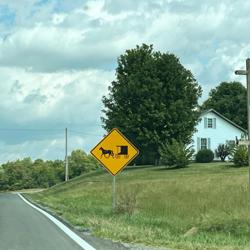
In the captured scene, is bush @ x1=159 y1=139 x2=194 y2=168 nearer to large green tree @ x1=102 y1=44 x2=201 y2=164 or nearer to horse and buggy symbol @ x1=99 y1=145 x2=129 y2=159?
large green tree @ x1=102 y1=44 x2=201 y2=164

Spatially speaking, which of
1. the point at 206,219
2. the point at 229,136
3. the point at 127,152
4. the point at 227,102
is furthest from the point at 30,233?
the point at 227,102

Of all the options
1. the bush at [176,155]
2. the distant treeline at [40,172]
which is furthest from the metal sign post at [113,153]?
the distant treeline at [40,172]

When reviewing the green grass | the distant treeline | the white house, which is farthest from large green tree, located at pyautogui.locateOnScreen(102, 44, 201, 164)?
the distant treeline

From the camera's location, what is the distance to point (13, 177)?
5605 inches

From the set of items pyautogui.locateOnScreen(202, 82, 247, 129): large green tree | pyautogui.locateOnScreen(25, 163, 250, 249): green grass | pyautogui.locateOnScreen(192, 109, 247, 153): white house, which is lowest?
pyautogui.locateOnScreen(25, 163, 250, 249): green grass

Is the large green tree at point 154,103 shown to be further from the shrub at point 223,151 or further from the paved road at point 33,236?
the paved road at point 33,236

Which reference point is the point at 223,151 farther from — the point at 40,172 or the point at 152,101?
the point at 40,172

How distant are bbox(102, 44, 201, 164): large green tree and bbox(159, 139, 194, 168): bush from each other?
3384mm

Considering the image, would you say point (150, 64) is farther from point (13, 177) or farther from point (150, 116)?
point (13, 177)

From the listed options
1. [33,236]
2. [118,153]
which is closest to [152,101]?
[118,153]

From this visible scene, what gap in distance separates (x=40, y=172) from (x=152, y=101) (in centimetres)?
8838

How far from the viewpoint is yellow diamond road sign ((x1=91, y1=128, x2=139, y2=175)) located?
23.6 metres

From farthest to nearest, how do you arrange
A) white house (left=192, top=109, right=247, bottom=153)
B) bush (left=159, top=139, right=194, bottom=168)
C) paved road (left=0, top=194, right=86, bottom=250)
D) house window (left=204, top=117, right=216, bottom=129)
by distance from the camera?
1. house window (left=204, top=117, right=216, bottom=129)
2. white house (left=192, top=109, right=247, bottom=153)
3. bush (left=159, top=139, right=194, bottom=168)
4. paved road (left=0, top=194, right=86, bottom=250)

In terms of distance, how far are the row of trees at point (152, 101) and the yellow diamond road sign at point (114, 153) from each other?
115 ft
